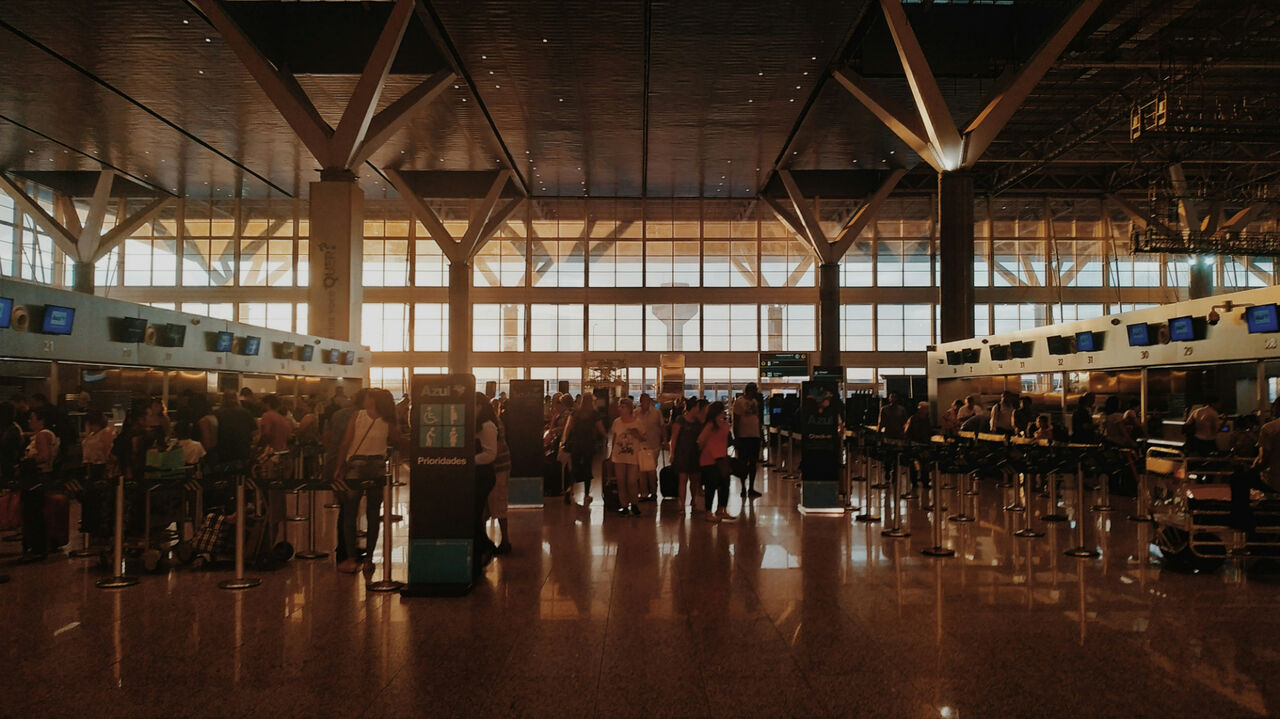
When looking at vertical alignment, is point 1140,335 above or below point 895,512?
above

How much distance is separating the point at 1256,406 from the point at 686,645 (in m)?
10.6

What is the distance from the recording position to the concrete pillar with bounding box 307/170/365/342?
1977 cm

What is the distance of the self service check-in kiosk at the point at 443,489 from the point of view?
6.91m

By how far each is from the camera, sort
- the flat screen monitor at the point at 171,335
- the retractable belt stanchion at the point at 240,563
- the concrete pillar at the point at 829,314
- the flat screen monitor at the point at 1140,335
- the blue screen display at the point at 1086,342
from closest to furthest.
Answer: the retractable belt stanchion at the point at 240,563 → the flat screen monitor at the point at 1140,335 → the blue screen display at the point at 1086,342 → the flat screen monitor at the point at 171,335 → the concrete pillar at the point at 829,314

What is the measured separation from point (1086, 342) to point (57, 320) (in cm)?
1801

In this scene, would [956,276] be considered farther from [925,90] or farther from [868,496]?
[868,496]

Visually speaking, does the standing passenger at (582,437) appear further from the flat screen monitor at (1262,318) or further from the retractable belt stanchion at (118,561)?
the flat screen monitor at (1262,318)

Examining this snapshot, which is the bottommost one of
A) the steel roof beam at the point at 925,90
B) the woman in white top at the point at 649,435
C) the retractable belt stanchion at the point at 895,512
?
the retractable belt stanchion at the point at 895,512

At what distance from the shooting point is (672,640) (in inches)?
213

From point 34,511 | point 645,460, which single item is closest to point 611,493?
point 645,460

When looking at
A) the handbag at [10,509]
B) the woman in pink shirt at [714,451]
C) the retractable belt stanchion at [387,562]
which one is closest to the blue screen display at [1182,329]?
the woman in pink shirt at [714,451]

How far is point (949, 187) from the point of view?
21344 mm

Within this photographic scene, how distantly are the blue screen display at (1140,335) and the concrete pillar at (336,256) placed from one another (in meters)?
16.1

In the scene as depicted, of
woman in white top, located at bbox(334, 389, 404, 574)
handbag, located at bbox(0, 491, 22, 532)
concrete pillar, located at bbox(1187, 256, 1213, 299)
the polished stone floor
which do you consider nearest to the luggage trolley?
the polished stone floor
